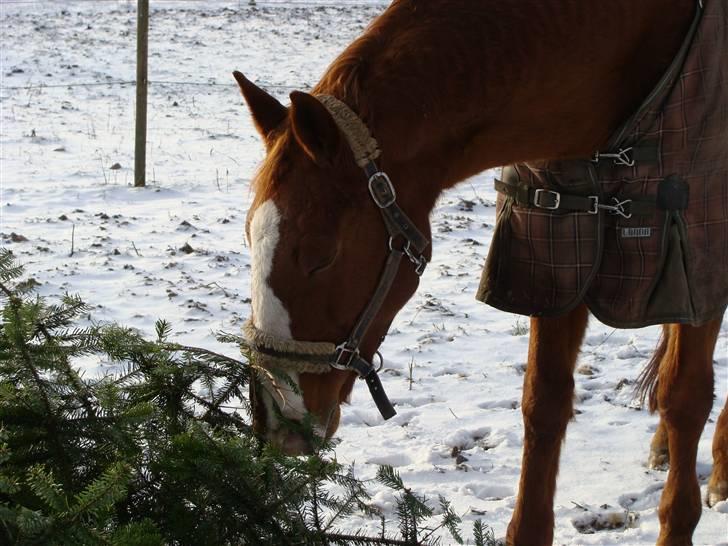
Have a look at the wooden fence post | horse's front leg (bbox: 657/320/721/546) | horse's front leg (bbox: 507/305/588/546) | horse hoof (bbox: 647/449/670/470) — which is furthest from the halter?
the wooden fence post

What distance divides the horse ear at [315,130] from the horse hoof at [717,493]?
2260 mm

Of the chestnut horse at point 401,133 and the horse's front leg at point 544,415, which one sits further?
the horse's front leg at point 544,415

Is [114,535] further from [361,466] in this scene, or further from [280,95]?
[280,95]

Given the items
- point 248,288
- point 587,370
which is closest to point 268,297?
point 587,370

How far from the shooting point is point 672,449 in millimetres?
3125

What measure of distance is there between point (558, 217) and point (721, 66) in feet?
2.17

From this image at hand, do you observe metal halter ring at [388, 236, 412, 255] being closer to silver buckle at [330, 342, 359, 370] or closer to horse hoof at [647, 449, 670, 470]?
silver buckle at [330, 342, 359, 370]

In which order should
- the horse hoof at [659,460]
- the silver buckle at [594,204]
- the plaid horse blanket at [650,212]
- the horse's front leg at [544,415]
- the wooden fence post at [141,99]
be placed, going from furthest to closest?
the wooden fence post at [141,99]
the horse hoof at [659,460]
the horse's front leg at [544,415]
the silver buckle at [594,204]
the plaid horse blanket at [650,212]

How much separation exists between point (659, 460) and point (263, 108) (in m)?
2.34

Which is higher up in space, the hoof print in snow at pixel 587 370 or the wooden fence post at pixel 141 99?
the wooden fence post at pixel 141 99

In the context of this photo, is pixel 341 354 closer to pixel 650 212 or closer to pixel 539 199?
pixel 539 199

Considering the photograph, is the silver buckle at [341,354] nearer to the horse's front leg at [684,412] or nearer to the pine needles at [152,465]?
the pine needles at [152,465]

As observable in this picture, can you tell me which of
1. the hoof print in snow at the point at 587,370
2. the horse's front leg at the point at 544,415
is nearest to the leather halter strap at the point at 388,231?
the horse's front leg at the point at 544,415

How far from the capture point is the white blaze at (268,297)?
2080mm
